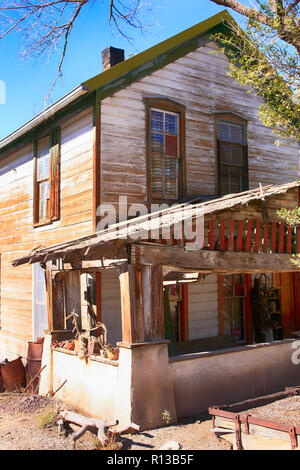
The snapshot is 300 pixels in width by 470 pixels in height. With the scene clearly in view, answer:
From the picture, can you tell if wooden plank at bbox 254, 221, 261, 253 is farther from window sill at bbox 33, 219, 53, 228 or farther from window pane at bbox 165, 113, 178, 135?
window sill at bbox 33, 219, 53, 228

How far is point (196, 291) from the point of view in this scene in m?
11.1

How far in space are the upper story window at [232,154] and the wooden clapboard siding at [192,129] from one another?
0.24 meters

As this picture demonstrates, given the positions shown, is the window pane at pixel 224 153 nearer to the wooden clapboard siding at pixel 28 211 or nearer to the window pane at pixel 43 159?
the wooden clapboard siding at pixel 28 211

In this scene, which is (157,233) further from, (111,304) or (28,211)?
(28,211)

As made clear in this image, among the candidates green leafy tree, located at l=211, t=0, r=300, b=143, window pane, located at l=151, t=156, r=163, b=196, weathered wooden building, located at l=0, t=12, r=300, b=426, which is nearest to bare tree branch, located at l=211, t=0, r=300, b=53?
green leafy tree, located at l=211, t=0, r=300, b=143

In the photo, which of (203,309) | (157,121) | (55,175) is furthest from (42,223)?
(203,309)

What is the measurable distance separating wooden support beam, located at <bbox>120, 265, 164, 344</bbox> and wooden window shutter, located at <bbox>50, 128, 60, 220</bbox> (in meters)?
4.69

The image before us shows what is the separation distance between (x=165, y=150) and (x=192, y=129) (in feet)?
3.50

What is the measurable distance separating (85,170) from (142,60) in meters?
2.88

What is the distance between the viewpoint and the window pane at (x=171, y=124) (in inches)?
418

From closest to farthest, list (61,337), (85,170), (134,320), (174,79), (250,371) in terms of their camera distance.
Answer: (134,320) → (250,371) → (61,337) → (85,170) → (174,79)

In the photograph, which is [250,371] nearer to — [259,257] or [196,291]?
→ [259,257]
